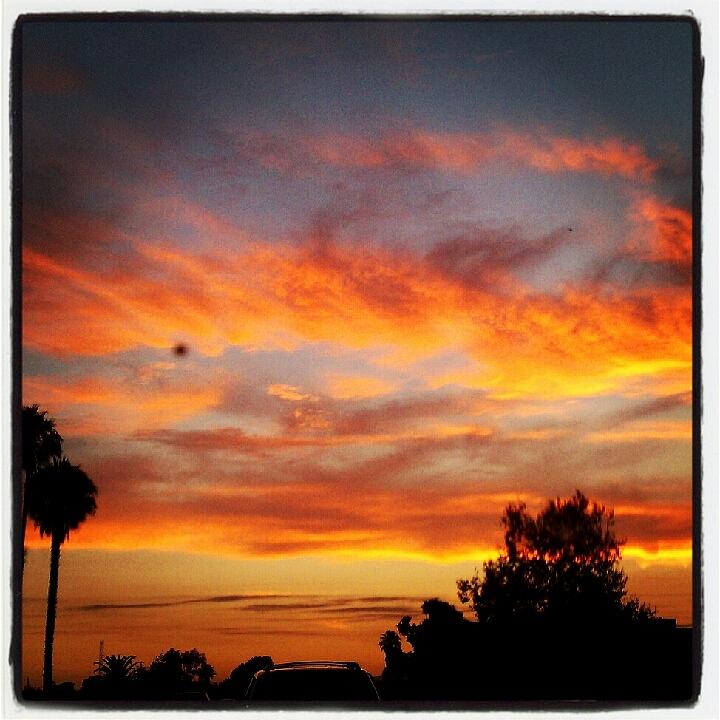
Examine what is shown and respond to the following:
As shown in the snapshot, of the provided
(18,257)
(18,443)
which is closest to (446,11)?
(18,257)

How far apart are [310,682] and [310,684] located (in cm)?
2

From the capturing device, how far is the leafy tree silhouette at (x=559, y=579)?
2822 cm

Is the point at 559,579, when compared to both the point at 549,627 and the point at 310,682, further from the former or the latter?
the point at 310,682

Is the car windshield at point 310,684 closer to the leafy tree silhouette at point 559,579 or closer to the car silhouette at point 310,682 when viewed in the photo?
the car silhouette at point 310,682

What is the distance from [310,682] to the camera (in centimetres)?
872

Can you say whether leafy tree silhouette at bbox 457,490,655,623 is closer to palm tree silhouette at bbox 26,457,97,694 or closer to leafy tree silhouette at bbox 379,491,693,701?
leafy tree silhouette at bbox 379,491,693,701

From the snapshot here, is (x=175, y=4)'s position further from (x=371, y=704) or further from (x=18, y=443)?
(x=371, y=704)

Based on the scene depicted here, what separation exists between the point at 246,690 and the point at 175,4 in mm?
5021

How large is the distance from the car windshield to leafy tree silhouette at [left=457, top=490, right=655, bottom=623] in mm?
16642

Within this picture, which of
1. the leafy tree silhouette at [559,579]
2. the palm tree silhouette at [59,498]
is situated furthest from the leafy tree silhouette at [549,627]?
the palm tree silhouette at [59,498]

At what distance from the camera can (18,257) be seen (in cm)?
567

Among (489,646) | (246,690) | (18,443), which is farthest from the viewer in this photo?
(489,646)

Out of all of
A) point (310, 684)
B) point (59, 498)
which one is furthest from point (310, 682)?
point (59, 498)

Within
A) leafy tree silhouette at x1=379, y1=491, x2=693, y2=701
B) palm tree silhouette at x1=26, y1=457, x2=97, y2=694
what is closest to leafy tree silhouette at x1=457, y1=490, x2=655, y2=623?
leafy tree silhouette at x1=379, y1=491, x2=693, y2=701
